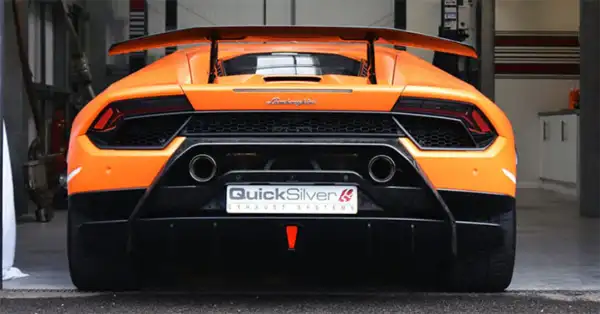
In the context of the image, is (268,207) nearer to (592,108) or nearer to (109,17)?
(592,108)

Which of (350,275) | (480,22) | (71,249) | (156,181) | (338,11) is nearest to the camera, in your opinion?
(156,181)

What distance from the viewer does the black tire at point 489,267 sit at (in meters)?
Answer: 3.74

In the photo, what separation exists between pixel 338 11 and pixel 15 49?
212 inches

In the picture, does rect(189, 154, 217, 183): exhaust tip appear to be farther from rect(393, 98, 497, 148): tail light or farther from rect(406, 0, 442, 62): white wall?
rect(406, 0, 442, 62): white wall

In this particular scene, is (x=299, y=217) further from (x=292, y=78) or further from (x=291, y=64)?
(x=291, y=64)

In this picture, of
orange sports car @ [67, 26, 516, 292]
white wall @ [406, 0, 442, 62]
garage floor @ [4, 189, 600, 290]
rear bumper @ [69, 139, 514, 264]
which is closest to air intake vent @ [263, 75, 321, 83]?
orange sports car @ [67, 26, 516, 292]

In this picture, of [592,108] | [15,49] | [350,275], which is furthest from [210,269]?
[592,108]

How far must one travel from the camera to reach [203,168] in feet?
11.6

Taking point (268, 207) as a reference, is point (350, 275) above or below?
below

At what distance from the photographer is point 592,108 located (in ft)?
29.0

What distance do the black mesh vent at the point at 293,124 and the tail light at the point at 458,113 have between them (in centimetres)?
8

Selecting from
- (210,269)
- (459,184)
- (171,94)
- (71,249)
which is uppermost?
(171,94)

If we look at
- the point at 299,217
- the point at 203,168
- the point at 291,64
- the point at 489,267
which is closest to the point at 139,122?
the point at 203,168

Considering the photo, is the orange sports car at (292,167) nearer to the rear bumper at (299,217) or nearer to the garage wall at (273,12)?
the rear bumper at (299,217)
